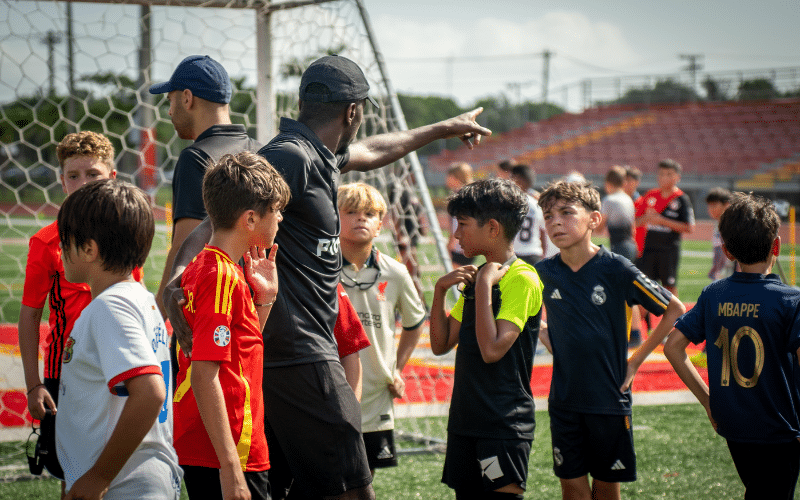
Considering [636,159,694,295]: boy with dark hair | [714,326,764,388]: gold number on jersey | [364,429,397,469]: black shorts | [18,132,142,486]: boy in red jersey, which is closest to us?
[714,326,764,388]: gold number on jersey

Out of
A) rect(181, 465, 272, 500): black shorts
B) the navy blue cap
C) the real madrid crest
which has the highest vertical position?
the navy blue cap

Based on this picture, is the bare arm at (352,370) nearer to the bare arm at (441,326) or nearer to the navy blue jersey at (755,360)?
the bare arm at (441,326)

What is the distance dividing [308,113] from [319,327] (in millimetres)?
770

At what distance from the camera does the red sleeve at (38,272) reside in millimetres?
3094

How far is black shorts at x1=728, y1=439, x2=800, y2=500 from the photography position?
2.72 m

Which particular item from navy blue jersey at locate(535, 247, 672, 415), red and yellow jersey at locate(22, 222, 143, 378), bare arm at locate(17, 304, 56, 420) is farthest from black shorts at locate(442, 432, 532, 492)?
bare arm at locate(17, 304, 56, 420)

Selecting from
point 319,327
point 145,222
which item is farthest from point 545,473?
point 145,222

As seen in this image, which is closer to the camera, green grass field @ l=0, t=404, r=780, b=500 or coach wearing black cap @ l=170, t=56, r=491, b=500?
coach wearing black cap @ l=170, t=56, r=491, b=500

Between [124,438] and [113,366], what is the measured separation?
18cm

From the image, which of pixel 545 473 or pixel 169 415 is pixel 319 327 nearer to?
pixel 169 415

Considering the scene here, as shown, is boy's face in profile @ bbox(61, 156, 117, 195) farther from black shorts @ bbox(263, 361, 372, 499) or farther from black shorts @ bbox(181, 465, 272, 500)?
black shorts @ bbox(181, 465, 272, 500)

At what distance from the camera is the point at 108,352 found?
1797 millimetres

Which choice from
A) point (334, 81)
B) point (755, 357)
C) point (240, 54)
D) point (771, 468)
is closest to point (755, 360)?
point (755, 357)

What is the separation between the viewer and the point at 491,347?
108 inches
